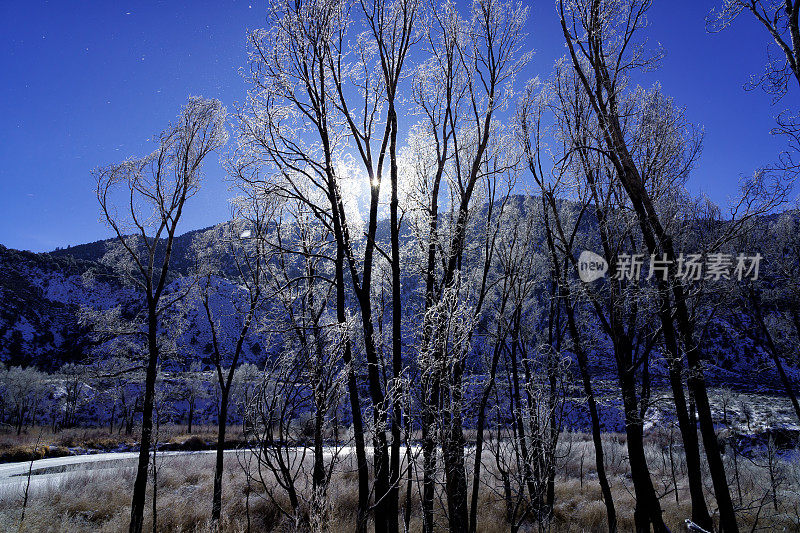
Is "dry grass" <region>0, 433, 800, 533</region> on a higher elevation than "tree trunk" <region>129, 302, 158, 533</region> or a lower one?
lower

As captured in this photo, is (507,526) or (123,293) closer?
(507,526)

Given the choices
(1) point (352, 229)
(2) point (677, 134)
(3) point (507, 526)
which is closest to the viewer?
(1) point (352, 229)

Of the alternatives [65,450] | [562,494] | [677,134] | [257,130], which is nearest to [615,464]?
[562,494]

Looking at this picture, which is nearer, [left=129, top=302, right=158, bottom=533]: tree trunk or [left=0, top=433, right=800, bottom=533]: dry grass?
[left=129, top=302, right=158, bottom=533]: tree trunk

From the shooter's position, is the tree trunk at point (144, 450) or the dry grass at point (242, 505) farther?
the dry grass at point (242, 505)

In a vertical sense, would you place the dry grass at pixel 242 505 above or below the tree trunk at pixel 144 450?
below

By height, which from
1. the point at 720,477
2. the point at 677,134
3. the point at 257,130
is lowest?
the point at 720,477

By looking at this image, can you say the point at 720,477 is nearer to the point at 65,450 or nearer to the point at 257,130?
the point at 257,130

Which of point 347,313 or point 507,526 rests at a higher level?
point 347,313

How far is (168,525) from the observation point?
34.0 ft

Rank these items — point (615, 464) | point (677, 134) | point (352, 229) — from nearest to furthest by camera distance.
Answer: point (352, 229) < point (677, 134) < point (615, 464)

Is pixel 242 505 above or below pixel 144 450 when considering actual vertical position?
below

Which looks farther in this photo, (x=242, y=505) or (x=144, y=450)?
(x=242, y=505)

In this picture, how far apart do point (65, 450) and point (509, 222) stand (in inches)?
1279
